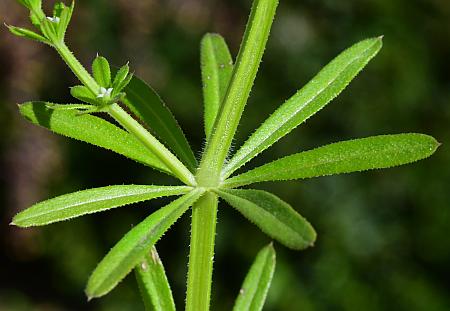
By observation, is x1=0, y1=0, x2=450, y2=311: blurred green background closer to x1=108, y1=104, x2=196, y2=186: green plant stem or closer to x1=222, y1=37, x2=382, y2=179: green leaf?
x1=222, y1=37, x2=382, y2=179: green leaf

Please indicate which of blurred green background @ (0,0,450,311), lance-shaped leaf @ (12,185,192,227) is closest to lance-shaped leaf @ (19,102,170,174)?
lance-shaped leaf @ (12,185,192,227)

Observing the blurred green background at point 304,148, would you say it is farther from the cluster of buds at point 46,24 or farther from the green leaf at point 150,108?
the cluster of buds at point 46,24

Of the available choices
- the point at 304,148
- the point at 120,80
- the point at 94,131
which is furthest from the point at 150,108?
the point at 304,148

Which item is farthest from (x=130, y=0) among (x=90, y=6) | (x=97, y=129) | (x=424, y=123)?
(x=97, y=129)

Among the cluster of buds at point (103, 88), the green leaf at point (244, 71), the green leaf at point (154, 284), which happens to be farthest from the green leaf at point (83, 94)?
the green leaf at point (154, 284)

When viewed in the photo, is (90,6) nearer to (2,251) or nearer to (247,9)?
(247,9)

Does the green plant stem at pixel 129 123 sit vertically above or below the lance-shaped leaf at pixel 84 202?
above

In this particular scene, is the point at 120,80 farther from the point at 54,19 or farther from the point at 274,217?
the point at 274,217
